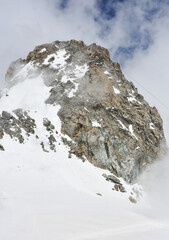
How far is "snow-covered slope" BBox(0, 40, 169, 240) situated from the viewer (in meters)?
10.9

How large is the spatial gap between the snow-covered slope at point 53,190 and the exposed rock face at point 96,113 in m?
0.92

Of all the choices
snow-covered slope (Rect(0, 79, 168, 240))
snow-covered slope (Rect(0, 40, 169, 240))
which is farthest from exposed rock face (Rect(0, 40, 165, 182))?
snow-covered slope (Rect(0, 79, 168, 240))

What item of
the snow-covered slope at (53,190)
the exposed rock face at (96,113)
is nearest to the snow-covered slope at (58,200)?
the snow-covered slope at (53,190)

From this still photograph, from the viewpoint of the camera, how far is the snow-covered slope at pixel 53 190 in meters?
10.9

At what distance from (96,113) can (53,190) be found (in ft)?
64.1

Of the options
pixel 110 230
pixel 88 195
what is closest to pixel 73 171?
pixel 88 195

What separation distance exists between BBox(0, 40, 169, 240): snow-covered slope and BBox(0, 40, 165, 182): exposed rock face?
36.4 inches

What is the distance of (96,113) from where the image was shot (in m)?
35.0

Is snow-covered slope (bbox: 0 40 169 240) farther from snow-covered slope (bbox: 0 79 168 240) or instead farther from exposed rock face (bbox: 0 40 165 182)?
exposed rock face (bbox: 0 40 165 182)

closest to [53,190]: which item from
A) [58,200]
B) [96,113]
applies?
[58,200]

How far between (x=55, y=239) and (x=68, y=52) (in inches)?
1883

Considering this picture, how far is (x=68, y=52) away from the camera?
51406 millimetres

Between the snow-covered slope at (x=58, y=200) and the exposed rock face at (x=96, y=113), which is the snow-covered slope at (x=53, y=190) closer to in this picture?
the snow-covered slope at (x=58, y=200)

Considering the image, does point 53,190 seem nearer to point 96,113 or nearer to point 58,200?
point 58,200
